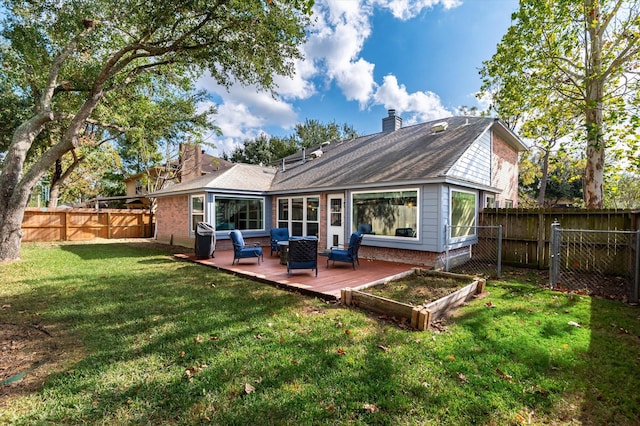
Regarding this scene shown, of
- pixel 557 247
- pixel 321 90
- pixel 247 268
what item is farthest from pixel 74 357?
pixel 321 90

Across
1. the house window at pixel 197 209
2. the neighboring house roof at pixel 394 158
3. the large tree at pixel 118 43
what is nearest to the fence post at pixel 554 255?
the neighboring house roof at pixel 394 158

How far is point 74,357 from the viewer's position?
332 cm

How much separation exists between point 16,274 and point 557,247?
13524 millimetres

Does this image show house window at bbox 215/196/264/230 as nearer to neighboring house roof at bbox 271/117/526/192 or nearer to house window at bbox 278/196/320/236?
house window at bbox 278/196/320/236

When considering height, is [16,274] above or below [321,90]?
below

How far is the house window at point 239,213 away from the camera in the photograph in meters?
12.5

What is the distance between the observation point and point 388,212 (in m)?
9.45

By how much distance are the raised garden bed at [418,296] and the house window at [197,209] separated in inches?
369

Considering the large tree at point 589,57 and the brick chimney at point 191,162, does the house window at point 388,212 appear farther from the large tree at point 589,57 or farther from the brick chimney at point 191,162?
the brick chimney at point 191,162

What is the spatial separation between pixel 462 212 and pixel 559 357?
22.0 feet

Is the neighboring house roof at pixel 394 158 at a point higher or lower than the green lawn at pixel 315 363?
higher

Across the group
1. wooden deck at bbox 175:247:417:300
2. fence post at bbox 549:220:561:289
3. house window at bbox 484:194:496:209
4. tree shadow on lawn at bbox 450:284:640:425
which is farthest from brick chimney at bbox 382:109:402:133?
tree shadow on lawn at bbox 450:284:640:425

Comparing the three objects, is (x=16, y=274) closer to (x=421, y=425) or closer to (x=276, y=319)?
(x=276, y=319)

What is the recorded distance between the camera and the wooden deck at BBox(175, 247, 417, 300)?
6.17m
